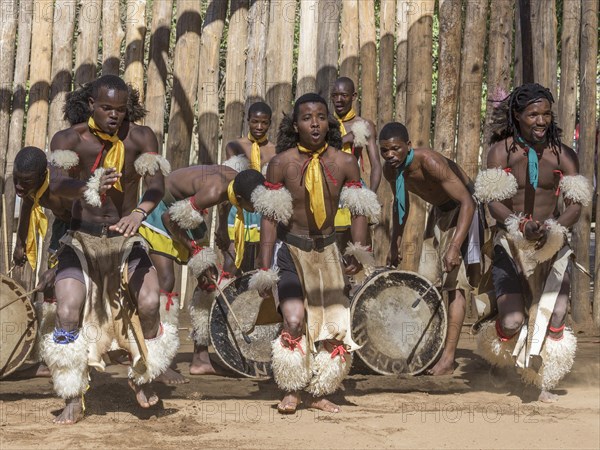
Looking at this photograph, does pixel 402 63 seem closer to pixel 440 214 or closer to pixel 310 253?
pixel 440 214

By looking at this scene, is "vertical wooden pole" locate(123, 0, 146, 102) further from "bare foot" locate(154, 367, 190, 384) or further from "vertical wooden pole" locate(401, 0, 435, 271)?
"bare foot" locate(154, 367, 190, 384)

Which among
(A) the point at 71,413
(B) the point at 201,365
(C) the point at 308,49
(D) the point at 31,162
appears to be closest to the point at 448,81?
(C) the point at 308,49

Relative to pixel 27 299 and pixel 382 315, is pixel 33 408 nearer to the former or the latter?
pixel 27 299

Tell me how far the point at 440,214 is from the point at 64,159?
3.15 metres

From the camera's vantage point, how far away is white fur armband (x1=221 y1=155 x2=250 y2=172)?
8.70 metres

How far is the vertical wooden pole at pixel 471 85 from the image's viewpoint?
9656 mm

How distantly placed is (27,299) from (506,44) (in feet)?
16.2

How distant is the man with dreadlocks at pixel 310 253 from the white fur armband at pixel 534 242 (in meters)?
0.98

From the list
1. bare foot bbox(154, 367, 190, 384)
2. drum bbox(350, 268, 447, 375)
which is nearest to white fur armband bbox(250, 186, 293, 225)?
drum bbox(350, 268, 447, 375)

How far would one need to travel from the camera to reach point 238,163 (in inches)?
344

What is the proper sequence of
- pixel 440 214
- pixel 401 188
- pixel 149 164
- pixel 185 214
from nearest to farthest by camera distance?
pixel 149 164 → pixel 185 214 → pixel 401 188 → pixel 440 214

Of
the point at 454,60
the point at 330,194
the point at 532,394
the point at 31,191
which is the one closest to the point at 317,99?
the point at 330,194

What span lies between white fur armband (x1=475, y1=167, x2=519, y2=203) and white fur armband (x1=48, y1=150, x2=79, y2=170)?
2695 mm

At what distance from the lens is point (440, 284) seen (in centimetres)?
817
